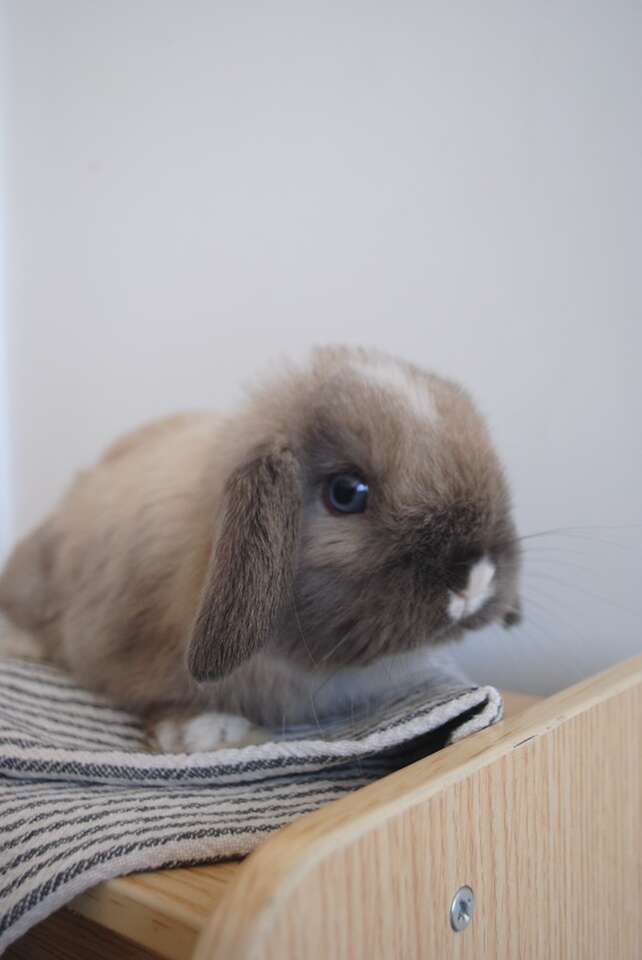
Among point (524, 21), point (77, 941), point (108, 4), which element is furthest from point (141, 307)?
point (77, 941)

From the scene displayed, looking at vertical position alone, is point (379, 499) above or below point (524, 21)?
below

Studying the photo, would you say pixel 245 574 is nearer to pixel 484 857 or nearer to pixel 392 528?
pixel 392 528

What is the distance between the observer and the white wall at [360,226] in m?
1.11

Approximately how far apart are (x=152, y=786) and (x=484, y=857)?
0.32 m

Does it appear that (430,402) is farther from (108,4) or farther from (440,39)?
(108,4)

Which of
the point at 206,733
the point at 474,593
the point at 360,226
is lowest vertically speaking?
the point at 206,733

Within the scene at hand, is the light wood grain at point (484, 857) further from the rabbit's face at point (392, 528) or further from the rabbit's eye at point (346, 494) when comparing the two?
the rabbit's eye at point (346, 494)

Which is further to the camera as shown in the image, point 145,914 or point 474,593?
point 474,593

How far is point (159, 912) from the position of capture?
0.55m

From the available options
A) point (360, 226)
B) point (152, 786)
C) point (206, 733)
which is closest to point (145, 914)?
point (152, 786)

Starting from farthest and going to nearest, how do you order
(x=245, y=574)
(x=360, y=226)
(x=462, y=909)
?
(x=360, y=226), (x=245, y=574), (x=462, y=909)

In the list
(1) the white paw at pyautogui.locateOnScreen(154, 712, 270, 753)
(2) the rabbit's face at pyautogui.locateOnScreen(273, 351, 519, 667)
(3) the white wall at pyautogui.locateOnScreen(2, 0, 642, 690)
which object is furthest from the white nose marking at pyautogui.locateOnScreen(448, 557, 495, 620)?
(3) the white wall at pyautogui.locateOnScreen(2, 0, 642, 690)

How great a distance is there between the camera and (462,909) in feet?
1.75

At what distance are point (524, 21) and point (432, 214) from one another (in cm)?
27
